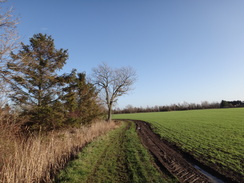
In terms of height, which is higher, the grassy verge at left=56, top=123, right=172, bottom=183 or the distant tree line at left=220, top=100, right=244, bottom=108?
the distant tree line at left=220, top=100, right=244, bottom=108

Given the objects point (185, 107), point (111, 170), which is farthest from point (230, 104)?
point (111, 170)

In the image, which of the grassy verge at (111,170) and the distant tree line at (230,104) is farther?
the distant tree line at (230,104)

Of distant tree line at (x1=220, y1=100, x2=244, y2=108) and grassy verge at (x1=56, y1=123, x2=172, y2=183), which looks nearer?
grassy verge at (x1=56, y1=123, x2=172, y2=183)

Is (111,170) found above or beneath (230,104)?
beneath

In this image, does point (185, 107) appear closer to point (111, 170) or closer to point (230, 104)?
point (230, 104)

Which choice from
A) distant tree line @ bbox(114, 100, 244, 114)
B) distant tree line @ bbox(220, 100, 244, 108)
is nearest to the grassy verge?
distant tree line @ bbox(114, 100, 244, 114)

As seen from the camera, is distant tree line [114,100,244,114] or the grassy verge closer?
the grassy verge

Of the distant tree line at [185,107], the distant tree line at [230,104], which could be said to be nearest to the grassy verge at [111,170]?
the distant tree line at [185,107]

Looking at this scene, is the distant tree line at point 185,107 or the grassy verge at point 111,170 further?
the distant tree line at point 185,107

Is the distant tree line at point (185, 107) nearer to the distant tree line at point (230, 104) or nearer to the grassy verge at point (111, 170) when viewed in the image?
the distant tree line at point (230, 104)

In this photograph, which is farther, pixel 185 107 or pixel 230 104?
pixel 185 107

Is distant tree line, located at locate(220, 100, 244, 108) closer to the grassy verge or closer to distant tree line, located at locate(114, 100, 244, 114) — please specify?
distant tree line, located at locate(114, 100, 244, 114)

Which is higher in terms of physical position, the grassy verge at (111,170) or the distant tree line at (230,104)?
the distant tree line at (230,104)

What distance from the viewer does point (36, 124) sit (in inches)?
353
